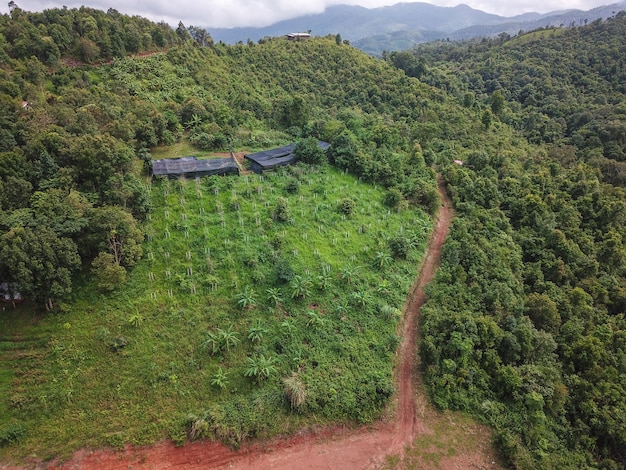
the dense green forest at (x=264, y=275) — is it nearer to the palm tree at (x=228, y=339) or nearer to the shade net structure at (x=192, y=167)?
the palm tree at (x=228, y=339)

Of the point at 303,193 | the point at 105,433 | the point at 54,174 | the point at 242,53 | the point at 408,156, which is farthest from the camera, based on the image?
the point at 242,53

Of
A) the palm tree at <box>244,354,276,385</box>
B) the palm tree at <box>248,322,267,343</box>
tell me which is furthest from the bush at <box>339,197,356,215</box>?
the palm tree at <box>244,354,276,385</box>

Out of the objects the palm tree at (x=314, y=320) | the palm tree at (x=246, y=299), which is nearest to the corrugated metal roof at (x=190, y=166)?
the palm tree at (x=246, y=299)

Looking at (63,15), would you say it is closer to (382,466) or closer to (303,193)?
(303,193)

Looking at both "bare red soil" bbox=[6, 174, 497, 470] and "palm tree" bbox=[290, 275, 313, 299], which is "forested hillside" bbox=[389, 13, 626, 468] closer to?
"bare red soil" bbox=[6, 174, 497, 470]

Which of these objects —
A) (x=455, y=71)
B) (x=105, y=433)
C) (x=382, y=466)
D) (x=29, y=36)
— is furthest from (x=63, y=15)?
(x=455, y=71)

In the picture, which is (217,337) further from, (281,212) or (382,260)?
(382,260)
